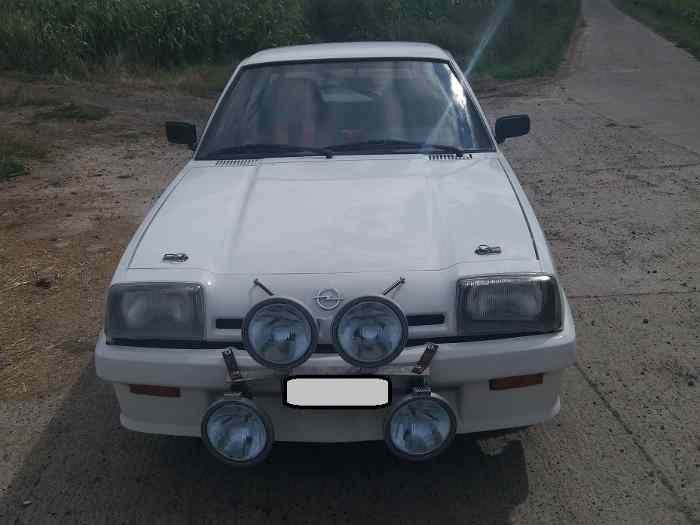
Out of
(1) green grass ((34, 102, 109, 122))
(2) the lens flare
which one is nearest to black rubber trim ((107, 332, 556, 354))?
(1) green grass ((34, 102, 109, 122))

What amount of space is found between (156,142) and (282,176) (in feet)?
21.8

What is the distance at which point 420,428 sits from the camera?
267 centimetres

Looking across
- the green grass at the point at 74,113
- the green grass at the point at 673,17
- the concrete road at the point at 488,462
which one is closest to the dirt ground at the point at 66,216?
the green grass at the point at 74,113

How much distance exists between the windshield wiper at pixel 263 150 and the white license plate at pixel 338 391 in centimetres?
151

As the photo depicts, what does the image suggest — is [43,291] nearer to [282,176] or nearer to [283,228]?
[282,176]

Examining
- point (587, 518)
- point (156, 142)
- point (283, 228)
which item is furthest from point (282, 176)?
point (156, 142)

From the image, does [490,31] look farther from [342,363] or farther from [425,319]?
[342,363]

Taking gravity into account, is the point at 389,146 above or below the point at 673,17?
above

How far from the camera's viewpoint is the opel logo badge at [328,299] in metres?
2.70

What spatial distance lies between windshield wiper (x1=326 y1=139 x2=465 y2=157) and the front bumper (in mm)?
1352

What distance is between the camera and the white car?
2609 mm

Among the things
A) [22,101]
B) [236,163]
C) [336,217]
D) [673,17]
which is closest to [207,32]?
[22,101]

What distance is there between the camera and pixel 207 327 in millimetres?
2752

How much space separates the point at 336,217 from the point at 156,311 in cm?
82
